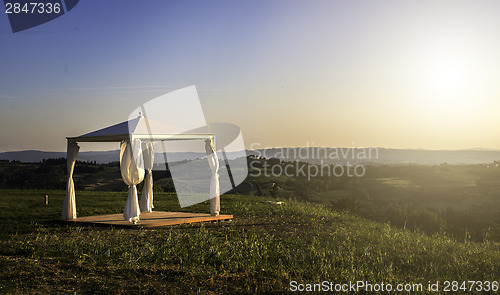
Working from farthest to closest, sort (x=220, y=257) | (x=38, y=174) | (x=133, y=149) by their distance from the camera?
(x=38, y=174) → (x=133, y=149) → (x=220, y=257)

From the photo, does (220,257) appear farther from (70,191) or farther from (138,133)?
(70,191)

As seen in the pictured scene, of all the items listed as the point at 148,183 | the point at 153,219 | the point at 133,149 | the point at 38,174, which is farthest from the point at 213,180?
the point at 38,174

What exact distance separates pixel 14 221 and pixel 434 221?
15.4 metres

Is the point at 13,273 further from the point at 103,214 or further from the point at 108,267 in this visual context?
the point at 103,214

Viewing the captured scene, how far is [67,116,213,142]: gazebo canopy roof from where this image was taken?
37.6 feet

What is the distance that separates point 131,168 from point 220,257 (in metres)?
4.27

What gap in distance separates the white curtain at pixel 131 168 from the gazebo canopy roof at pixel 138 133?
0.80 ft

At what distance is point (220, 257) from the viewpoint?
8.07 m

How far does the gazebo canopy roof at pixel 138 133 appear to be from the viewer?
37.6 ft

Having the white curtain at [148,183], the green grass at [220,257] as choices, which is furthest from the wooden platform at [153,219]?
the white curtain at [148,183]

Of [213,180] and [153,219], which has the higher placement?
[213,180]

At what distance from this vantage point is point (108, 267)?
7.32 m

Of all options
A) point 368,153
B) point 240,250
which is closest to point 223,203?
point 240,250

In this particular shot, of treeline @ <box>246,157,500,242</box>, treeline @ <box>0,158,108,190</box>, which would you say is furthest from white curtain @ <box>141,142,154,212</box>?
treeline @ <box>0,158,108,190</box>
